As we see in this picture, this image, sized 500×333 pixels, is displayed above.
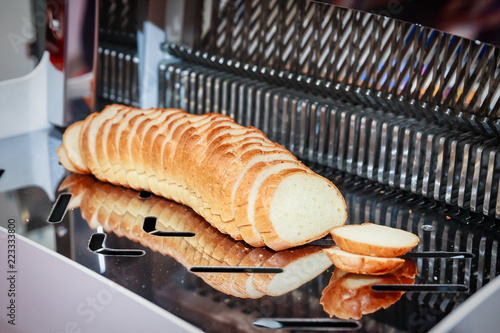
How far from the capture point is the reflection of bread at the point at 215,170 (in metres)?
1.92

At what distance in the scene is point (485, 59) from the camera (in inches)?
83.0

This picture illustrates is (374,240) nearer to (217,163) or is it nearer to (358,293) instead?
(358,293)

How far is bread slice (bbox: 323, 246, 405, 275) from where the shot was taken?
1.77 m

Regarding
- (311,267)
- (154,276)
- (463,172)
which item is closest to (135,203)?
(154,276)

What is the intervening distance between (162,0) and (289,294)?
166 cm

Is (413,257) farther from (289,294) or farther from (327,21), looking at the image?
(327,21)

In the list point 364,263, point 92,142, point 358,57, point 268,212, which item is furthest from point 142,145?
point 364,263

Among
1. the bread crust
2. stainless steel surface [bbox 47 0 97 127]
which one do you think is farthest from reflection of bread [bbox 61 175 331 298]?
stainless steel surface [bbox 47 0 97 127]

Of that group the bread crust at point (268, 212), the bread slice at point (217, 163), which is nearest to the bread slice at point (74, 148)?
the bread slice at point (217, 163)

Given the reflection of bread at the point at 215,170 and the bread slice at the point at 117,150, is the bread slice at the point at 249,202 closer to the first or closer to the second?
the reflection of bread at the point at 215,170

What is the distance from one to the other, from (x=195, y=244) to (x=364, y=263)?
50 cm

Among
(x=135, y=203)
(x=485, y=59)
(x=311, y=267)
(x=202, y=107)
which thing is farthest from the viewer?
(x=202, y=107)

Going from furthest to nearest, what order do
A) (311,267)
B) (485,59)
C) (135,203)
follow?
(135,203)
(485,59)
(311,267)

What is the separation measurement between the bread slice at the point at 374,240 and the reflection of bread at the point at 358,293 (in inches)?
2.1
